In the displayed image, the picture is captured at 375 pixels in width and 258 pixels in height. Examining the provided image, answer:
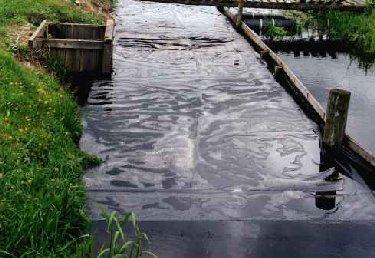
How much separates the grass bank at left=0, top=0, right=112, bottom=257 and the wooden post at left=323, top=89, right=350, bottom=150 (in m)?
5.60

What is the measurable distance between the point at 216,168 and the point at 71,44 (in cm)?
714

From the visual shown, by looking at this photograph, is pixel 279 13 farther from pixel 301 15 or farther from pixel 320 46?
pixel 320 46

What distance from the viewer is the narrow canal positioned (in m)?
10.2

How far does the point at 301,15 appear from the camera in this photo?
31.3 meters

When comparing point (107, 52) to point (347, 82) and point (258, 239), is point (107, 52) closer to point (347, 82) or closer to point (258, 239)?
point (347, 82)

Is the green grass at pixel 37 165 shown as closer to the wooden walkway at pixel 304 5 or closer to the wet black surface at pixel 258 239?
the wet black surface at pixel 258 239

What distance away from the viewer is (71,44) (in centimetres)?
1723

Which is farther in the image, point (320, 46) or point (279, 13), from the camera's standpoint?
point (279, 13)

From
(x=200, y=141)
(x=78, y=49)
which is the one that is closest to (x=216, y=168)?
(x=200, y=141)

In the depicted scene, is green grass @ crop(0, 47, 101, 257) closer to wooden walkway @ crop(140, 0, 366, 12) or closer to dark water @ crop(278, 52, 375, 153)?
dark water @ crop(278, 52, 375, 153)

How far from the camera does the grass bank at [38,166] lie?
804cm

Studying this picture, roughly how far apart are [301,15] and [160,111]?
702 inches

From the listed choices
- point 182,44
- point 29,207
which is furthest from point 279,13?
point 29,207

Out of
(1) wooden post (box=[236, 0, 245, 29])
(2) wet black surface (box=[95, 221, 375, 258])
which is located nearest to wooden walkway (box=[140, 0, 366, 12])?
(1) wooden post (box=[236, 0, 245, 29])
